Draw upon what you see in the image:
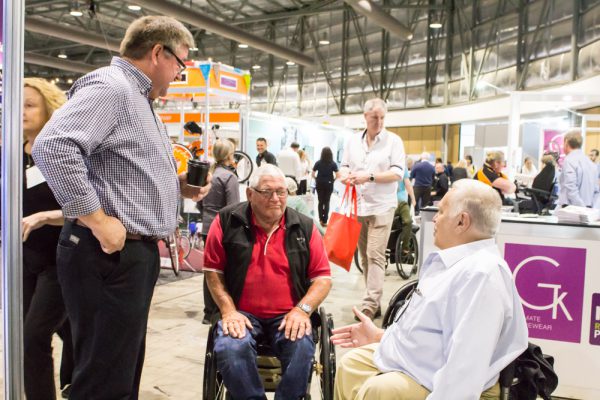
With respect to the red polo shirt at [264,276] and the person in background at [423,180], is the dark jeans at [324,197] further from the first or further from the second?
the red polo shirt at [264,276]

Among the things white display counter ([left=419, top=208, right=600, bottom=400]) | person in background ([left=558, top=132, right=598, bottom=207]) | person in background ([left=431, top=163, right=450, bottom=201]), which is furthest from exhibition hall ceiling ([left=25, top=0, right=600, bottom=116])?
white display counter ([left=419, top=208, right=600, bottom=400])

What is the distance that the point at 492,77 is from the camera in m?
14.8

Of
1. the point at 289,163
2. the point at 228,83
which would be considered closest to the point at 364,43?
the point at 289,163

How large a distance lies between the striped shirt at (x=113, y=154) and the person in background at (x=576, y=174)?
18.4ft

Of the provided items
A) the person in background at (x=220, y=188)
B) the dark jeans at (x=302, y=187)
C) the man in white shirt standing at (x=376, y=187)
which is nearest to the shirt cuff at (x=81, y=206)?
the man in white shirt standing at (x=376, y=187)

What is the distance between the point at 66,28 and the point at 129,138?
14430 millimetres

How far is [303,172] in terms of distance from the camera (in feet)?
34.4

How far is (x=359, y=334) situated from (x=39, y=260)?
1206 mm

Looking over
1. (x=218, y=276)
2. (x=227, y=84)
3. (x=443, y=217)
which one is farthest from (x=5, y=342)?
(x=227, y=84)

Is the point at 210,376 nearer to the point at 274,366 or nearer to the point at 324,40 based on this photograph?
the point at 274,366

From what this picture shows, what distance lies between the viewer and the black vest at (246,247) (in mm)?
2352

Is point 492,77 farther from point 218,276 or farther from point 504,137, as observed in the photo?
point 218,276

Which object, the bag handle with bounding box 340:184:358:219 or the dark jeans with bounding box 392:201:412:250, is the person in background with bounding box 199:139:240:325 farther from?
the dark jeans with bounding box 392:201:412:250

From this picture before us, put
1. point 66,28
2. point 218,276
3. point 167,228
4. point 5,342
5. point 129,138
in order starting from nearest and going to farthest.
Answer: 1. point 5,342
2. point 129,138
3. point 167,228
4. point 218,276
5. point 66,28
